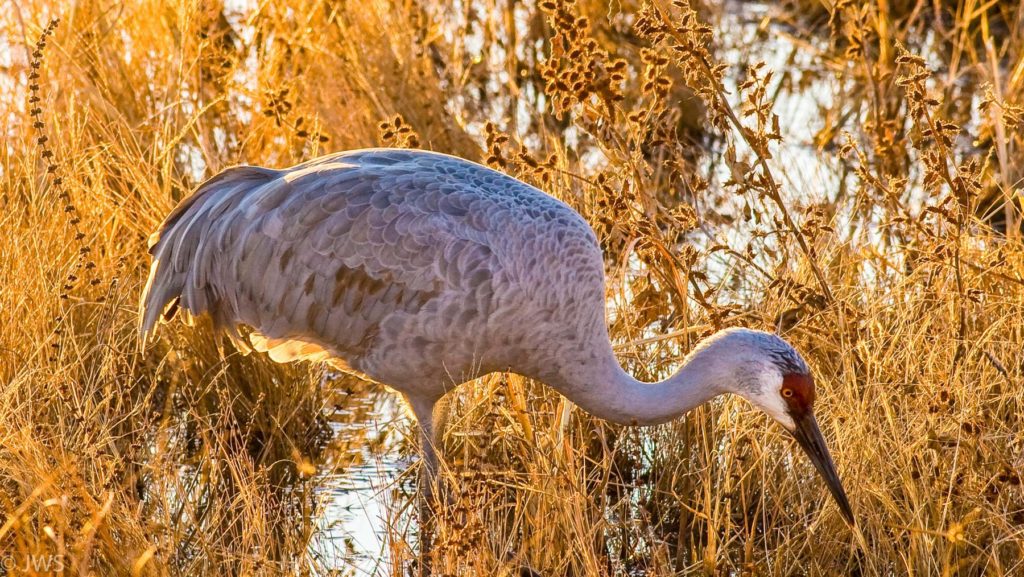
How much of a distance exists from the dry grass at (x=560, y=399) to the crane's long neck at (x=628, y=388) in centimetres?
11

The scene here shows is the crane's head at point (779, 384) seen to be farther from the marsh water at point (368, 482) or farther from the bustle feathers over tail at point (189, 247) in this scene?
the bustle feathers over tail at point (189, 247)

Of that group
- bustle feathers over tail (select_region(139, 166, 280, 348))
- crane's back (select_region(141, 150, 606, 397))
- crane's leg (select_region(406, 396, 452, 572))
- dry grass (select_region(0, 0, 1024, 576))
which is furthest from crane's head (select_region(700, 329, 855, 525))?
bustle feathers over tail (select_region(139, 166, 280, 348))

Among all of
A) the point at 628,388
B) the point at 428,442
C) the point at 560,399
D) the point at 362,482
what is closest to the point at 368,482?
the point at 362,482

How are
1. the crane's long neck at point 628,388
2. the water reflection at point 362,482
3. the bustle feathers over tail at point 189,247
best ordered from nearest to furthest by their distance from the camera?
the crane's long neck at point 628,388 → the water reflection at point 362,482 → the bustle feathers over tail at point 189,247

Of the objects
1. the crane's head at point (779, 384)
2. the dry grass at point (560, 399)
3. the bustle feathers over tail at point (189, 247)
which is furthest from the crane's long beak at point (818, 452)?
the bustle feathers over tail at point (189, 247)

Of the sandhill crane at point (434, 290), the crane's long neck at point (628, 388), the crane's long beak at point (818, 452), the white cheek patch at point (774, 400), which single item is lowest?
the crane's long beak at point (818, 452)

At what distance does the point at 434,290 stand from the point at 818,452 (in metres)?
1.14

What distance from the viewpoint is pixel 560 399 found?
4.72m

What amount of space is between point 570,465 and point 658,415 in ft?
1.29

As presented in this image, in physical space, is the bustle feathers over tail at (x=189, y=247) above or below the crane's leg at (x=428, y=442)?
above

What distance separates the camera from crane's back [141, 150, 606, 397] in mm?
4141

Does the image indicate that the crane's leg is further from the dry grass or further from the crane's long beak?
the crane's long beak

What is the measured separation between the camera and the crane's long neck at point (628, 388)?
4.03 m

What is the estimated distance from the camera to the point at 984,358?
4453 millimetres
